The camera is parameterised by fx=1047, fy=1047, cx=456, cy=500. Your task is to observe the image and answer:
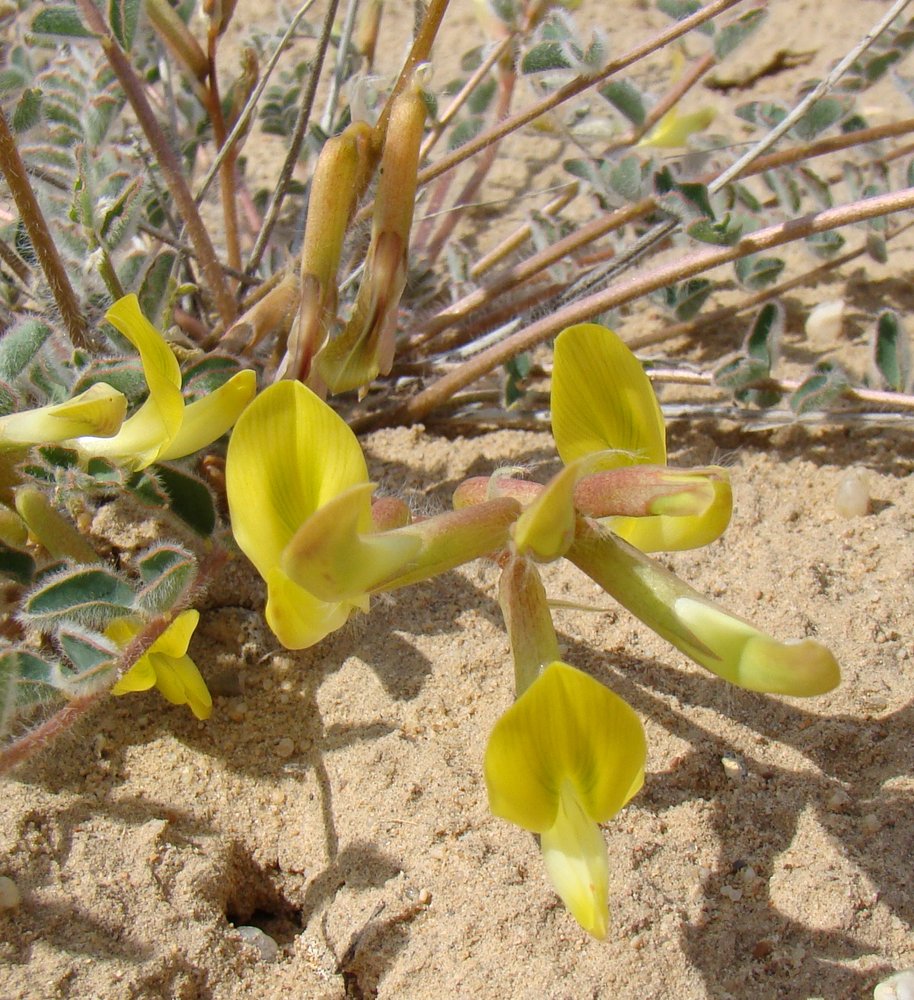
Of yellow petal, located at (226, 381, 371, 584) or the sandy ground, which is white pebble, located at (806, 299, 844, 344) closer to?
the sandy ground

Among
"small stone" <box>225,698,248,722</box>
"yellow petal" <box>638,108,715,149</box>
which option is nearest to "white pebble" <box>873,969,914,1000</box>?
"small stone" <box>225,698,248,722</box>

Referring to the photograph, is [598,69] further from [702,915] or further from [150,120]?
[702,915]

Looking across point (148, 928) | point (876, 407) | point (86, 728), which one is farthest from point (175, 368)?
point (876, 407)

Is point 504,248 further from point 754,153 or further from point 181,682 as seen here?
point 181,682

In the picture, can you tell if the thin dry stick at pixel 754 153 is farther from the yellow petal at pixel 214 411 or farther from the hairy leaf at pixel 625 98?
the yellow petal at pixel 214 411

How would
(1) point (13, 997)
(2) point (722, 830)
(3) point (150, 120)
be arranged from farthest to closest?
1. (3) point (150, 120)
2. (2) point (722, 830)
3. (1) point (13, 997)
